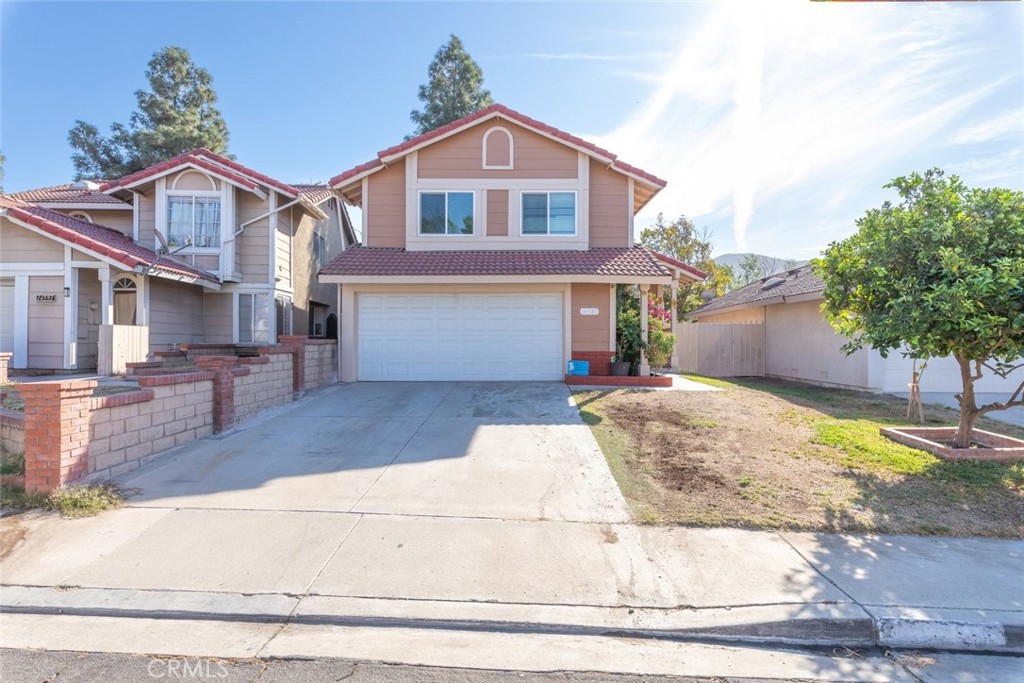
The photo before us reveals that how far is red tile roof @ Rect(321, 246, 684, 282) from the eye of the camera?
11.8 metres

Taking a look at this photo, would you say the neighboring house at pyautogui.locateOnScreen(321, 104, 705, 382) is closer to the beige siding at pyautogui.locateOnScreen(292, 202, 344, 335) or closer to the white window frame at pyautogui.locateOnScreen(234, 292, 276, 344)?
the white window frame at pyautogui.locateOnScreen(234, 292, 276, 344)

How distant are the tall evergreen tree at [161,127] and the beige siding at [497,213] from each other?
2340cm

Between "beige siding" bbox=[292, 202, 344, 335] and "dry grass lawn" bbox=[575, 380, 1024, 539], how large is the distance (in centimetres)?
1154

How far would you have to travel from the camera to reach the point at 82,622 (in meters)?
3.41

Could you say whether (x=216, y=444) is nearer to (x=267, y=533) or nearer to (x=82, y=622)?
(x=267, y=533)

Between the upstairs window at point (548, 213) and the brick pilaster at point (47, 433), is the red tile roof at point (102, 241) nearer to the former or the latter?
the brick pilaster at point (47, 433)

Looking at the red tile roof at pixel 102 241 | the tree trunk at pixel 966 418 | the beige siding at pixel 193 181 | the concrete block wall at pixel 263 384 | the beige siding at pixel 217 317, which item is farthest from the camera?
the beige siding at pixel 217 317

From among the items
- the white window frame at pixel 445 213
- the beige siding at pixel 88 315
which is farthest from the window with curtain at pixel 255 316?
the white window frame at pixel 445 213

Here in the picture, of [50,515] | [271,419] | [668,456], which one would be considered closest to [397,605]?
[50,515]

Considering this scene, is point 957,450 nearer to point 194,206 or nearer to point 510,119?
point 510,119

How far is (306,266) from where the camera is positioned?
17.3 m

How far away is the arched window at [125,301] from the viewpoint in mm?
12945

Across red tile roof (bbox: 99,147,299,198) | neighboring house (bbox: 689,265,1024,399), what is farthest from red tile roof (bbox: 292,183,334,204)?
neighboring house (bbox: 689,265,1024,399)

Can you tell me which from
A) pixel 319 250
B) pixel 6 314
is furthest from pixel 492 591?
pixel 319 250
